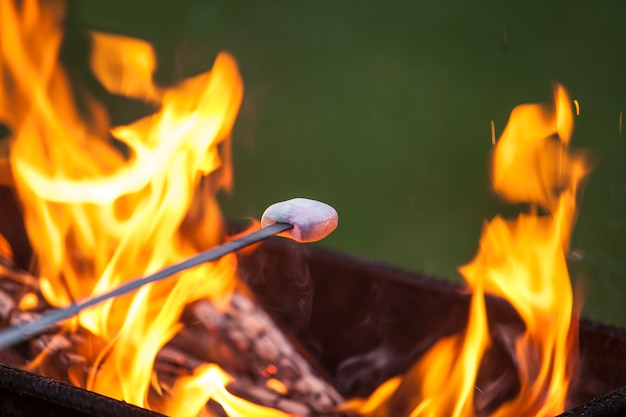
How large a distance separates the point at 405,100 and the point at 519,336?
3.56 ft

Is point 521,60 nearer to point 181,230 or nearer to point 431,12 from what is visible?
point 431,12

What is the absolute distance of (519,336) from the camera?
6.14ft

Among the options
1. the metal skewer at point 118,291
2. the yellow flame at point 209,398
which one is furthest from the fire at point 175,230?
the metal skewer at point 118,291

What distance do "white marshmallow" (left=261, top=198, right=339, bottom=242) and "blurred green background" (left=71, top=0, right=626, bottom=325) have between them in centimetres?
116

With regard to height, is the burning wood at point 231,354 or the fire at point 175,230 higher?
the fire at point 175,230

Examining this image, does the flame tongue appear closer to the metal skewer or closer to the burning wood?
the burning wood

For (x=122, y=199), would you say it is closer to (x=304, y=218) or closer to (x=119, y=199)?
(x=119, y=199)

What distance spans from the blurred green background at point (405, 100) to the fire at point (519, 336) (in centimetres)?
25

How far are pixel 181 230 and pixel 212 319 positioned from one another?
387 mm

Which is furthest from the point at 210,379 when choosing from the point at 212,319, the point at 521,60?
the point at 521,60

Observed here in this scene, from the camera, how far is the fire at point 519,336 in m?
1.76

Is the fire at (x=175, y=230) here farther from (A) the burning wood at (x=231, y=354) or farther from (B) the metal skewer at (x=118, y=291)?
(B) the metal skewer at (x=118, y=291)

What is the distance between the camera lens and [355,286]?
2.12 m

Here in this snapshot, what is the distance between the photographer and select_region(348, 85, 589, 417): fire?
69.4 inches
